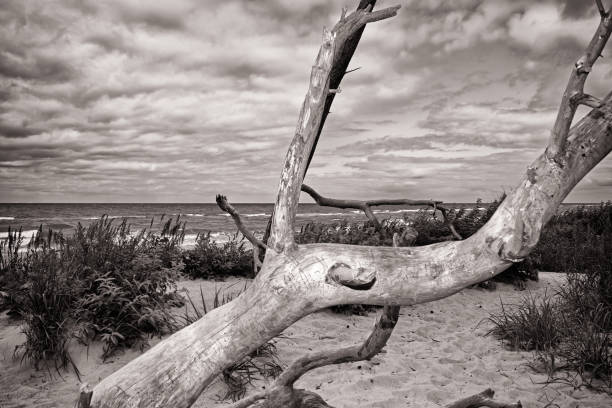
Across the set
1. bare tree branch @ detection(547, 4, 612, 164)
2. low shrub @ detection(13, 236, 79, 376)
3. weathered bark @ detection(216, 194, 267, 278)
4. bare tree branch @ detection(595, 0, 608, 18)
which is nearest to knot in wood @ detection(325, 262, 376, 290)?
weathered bark @ detection(216, 194, 267, 278)

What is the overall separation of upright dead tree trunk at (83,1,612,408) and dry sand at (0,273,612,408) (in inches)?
76.0

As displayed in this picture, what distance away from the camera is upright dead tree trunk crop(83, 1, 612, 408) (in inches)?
83.6

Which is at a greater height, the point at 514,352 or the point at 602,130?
the point at 602,130

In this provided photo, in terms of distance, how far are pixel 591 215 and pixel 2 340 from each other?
1642 cm

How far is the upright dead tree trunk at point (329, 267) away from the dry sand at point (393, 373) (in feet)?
6.33

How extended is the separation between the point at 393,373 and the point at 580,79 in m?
3.52

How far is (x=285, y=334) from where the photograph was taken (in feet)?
17.9

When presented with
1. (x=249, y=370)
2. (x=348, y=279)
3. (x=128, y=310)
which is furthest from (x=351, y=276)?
(x=128, y=310)

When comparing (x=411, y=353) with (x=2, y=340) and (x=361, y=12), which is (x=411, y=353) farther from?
(x=2, y=340)

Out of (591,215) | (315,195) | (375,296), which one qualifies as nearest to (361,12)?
(315,195)

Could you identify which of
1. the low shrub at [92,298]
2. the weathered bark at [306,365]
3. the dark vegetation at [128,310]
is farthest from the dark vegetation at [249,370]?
the weathered bark at [306,365]

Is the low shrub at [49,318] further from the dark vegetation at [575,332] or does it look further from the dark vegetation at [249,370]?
the dark vegetation at [575,332]

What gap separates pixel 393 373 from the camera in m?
4.45

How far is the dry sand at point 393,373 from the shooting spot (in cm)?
383
